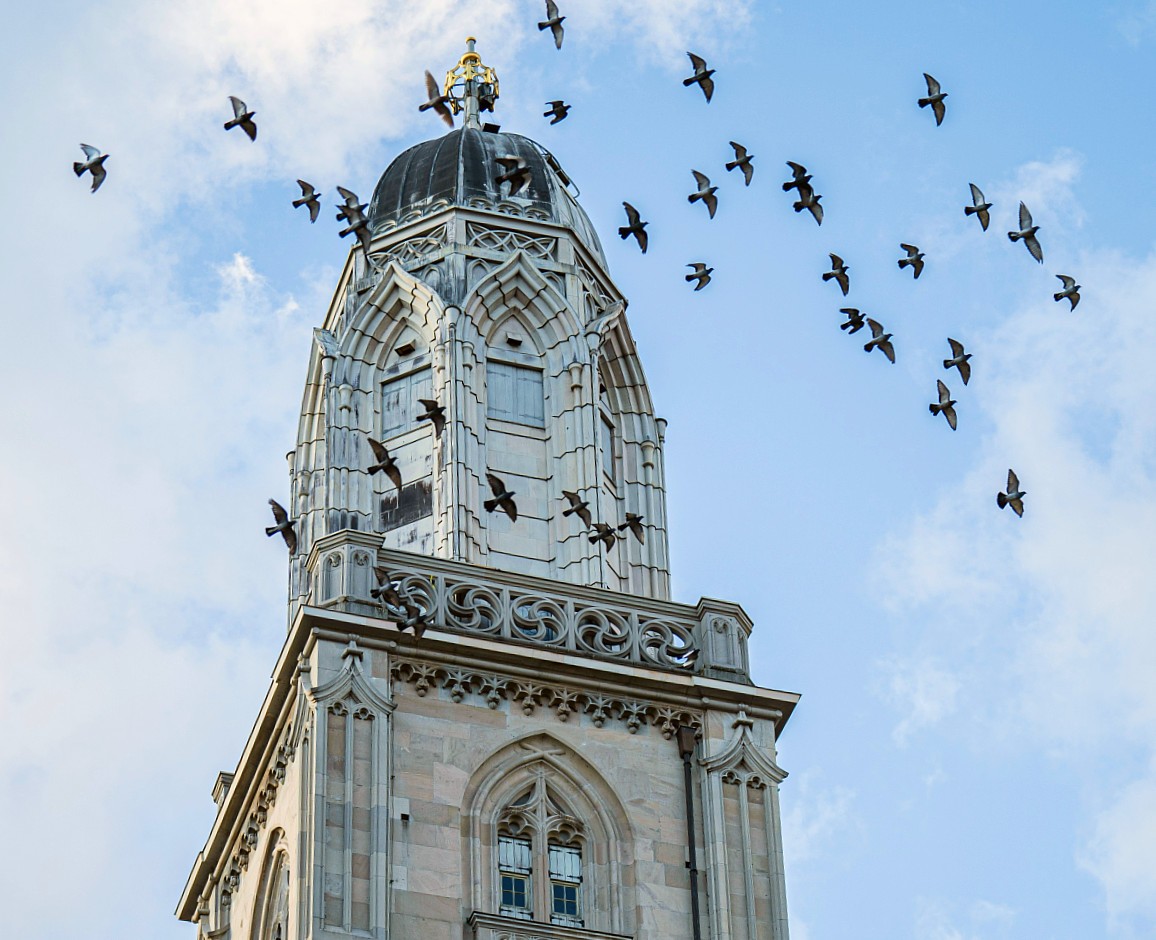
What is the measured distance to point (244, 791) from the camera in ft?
170

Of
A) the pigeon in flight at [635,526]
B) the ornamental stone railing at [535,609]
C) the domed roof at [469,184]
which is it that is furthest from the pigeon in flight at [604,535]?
the domed roof at [469,184]

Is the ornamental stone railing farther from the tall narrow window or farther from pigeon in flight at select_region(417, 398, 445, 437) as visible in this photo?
the tall narrow window

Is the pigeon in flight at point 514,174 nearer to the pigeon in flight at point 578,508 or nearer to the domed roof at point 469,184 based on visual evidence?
the domed roof at point 469,184

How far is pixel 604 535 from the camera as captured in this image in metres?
52.2

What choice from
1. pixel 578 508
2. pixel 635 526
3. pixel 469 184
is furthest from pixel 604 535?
pixel 469 184

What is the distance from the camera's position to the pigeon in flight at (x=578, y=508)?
5256 cm

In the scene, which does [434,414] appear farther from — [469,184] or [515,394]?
[469,184]

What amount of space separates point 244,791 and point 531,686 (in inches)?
201

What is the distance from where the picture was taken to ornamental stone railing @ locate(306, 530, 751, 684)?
50.4 metres

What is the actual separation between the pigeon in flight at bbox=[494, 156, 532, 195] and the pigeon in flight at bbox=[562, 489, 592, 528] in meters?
5.24

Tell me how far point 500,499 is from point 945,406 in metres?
7.12

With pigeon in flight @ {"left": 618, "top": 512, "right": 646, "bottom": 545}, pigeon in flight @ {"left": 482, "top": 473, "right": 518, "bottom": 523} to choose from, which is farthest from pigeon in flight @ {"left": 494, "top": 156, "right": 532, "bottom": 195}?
pigeon in flight @ {"left": 618, "top": 512, "right": 646, "bottom": 545}

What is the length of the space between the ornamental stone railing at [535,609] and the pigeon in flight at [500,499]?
110cm

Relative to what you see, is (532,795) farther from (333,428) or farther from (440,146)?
(440,146)
